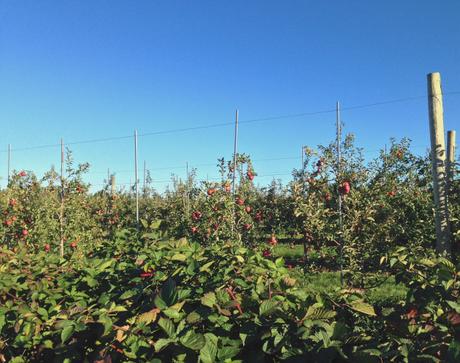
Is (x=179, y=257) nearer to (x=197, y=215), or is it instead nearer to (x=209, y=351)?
(x=209, y=351)

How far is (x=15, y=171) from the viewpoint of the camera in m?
9.81

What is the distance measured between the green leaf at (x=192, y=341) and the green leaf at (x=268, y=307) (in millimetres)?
238

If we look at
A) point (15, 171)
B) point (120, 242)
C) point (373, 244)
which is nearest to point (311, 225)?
point (373, 244)

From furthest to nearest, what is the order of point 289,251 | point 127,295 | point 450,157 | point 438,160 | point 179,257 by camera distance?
point 289,251 < point 450,157 < point 438,160 < point 179,257 < point 127,295

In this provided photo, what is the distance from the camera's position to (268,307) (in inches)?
54.5

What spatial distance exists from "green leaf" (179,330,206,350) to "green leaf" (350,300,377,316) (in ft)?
1.82

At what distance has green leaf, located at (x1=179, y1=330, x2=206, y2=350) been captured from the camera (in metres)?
1.22

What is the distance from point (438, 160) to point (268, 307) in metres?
3.30

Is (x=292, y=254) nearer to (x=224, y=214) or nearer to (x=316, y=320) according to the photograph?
(x=224, y=214)

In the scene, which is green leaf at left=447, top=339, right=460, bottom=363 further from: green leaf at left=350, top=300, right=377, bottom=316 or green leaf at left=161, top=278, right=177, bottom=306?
green leaf at left=161, top=278, right=177, bottom=306

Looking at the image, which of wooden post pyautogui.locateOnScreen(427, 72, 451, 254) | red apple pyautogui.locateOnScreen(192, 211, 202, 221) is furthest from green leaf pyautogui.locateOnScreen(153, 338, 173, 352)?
red apple pyautogui.locateOnScreen(192, 211, 202, 221)

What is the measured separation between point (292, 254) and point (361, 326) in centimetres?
858

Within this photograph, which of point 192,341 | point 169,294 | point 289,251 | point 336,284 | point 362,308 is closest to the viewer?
point 192,341

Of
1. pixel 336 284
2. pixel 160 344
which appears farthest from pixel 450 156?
pixel 160 344
